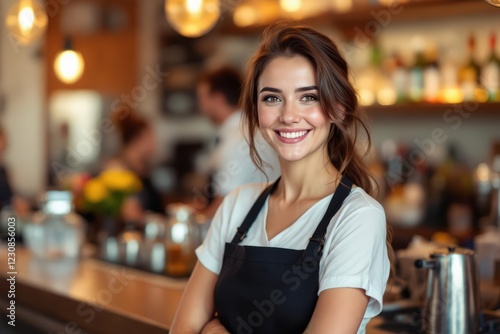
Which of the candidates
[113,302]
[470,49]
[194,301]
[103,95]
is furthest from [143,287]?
[103,95]

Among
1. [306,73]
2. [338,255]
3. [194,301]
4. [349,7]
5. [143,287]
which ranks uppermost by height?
[349,7]

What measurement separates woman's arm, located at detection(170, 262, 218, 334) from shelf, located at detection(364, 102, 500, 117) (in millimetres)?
2380

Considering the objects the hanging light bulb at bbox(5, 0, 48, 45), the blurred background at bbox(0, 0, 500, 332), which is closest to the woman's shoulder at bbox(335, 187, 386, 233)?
the blurred background at bbox(0, 0, 500, 332)

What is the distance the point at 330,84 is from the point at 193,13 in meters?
1.51

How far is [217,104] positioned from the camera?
3.72 m

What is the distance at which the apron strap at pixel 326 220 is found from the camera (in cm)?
154

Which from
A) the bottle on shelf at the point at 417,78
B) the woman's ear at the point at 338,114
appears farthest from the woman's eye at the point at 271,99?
the bottle on shelf at the point at 417,78

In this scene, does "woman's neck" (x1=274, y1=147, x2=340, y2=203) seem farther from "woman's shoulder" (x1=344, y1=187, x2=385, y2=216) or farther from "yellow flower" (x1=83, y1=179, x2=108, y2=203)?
"yellow flower" (x1=83, y1=179, x2=108, y2=203)

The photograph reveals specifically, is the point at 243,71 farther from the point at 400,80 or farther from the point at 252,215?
the point at 252,215

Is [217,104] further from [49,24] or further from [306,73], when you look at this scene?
[49,24]

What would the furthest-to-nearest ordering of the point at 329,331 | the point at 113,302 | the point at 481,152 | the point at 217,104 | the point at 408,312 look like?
the point at 481,152, the point at 217,104, the point at 113,302, the point at 408,312, the point at 329,331

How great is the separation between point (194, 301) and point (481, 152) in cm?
270

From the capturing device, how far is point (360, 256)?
148 cm

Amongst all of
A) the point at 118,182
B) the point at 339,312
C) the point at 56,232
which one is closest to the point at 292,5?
the point at 118,182
